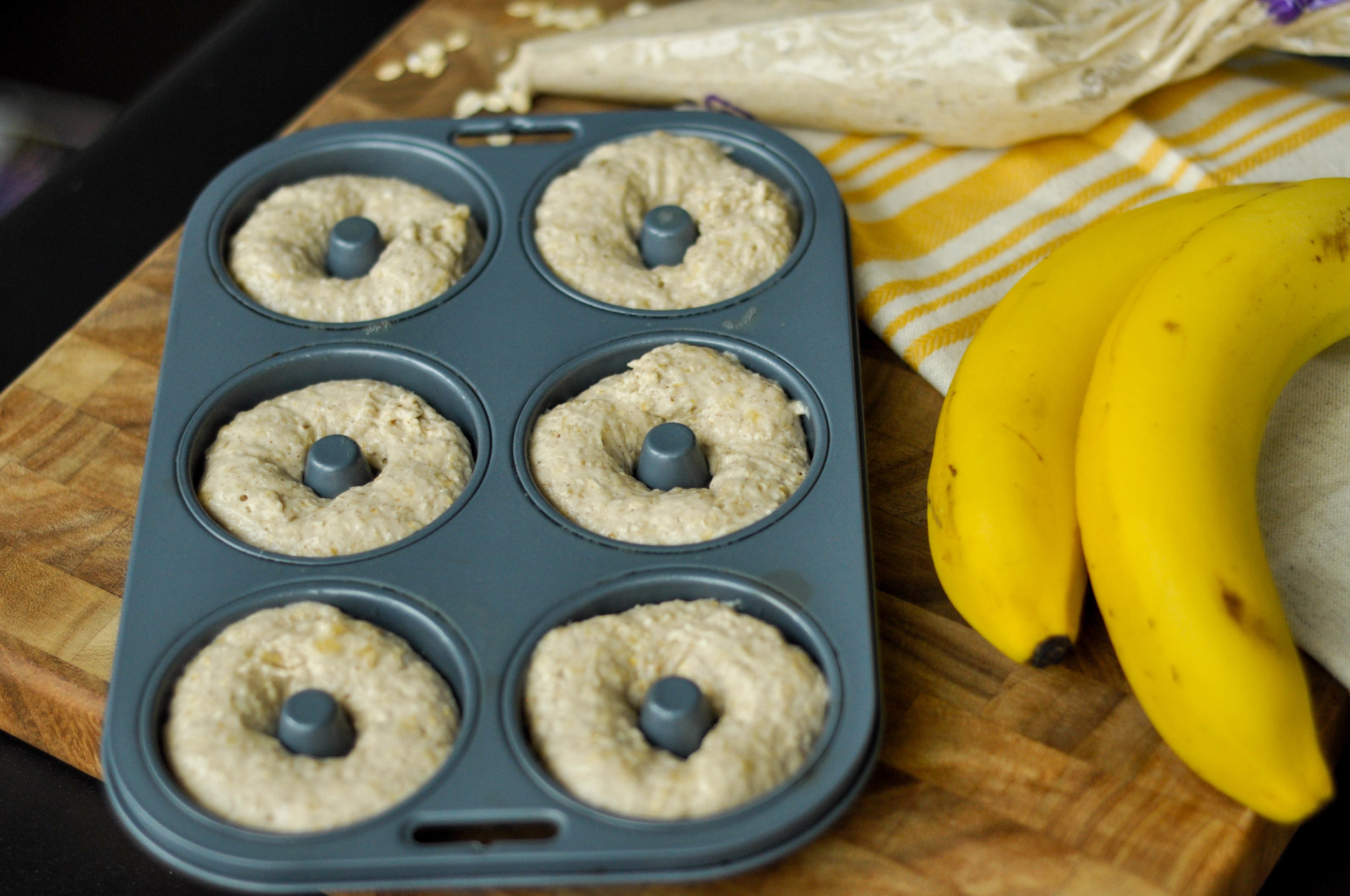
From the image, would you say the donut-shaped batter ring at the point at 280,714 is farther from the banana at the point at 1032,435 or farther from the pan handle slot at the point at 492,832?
the banana at the point at 1032,435

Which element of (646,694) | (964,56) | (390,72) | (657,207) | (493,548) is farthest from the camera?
(390,72)

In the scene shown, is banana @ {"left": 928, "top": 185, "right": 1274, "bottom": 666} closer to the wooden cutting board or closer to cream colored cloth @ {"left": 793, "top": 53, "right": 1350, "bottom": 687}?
the wooden cutting board

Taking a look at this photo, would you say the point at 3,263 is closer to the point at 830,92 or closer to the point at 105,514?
the point at 105,514

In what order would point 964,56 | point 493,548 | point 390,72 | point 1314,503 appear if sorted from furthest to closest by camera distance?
1. point 390,72
2. point 964,56
3. point 1314,503
4. point 493,548

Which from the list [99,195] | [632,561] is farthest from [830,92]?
[99,195]

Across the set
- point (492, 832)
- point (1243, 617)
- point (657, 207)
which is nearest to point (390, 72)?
point (657, 207)

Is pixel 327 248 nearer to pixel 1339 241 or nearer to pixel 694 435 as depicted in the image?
pixel 694 435

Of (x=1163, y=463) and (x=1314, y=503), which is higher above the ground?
(x=1163, y=463)

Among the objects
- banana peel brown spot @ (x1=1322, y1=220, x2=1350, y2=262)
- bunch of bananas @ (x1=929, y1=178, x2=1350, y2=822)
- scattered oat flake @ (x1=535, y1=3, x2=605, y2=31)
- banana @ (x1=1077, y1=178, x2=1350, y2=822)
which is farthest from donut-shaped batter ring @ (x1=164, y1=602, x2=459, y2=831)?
scattered oat flake @ (x1=535, y1=3, x2=605, y2=31)

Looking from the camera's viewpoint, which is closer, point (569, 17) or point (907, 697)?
point (907, 697)
